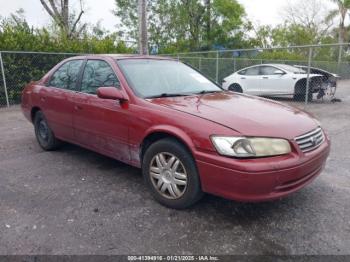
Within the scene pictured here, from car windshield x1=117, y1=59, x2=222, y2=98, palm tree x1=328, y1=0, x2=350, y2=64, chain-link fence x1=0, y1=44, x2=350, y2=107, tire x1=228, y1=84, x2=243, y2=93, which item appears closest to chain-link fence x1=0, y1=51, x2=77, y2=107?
chain-link fence x1=0, y1=44, x2=350, y2=107

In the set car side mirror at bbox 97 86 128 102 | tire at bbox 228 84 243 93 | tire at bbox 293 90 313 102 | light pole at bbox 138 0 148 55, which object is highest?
light pole at bbox 138 0 148 55

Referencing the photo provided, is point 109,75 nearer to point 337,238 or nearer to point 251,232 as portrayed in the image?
point 251,232

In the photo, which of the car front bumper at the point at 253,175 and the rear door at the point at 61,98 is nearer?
the car front bumper at the point at 253,175

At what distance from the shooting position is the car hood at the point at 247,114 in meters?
2.94

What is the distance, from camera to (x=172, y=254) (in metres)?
2.62

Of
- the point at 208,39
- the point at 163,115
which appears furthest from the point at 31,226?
the point at 208,39

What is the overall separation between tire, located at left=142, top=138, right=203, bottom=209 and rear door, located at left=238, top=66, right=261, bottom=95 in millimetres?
9700

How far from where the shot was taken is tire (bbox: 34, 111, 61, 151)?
207 inches

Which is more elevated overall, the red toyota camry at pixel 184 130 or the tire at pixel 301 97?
the red toyota camry at pixel 184 130

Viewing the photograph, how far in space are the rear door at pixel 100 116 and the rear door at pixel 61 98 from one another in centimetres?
19

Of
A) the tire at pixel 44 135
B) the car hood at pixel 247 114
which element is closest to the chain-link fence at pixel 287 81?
Result: the car hood at pixel 247 114

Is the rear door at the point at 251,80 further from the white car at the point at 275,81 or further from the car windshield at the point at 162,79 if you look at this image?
the car windshield at the point at 162,79

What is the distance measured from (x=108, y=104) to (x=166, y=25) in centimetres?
2715

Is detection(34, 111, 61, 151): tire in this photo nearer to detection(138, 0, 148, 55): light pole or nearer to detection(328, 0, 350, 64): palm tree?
detection(138, 0, 148, 55): light pole
